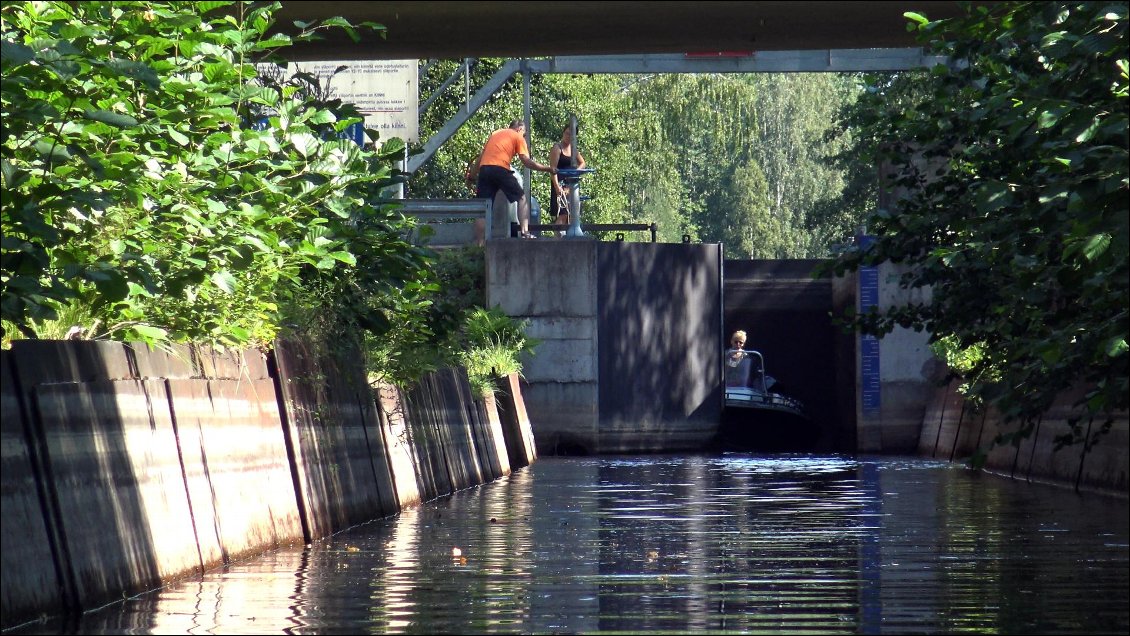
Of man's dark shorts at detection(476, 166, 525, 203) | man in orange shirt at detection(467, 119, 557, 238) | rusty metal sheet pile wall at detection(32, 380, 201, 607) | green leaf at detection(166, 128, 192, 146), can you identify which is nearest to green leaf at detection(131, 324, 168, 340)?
rusty metal sheet pile wall at detection(32, 380, 201, 607)

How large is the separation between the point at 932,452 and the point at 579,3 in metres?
10.5

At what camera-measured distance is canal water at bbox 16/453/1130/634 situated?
793cm

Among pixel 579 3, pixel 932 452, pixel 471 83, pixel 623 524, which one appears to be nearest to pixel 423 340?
pixel 623 524

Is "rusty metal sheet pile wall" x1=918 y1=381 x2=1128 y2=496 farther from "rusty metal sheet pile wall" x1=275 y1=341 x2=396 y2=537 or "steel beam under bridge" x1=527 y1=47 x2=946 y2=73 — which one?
"steel beam under bridge" x1=527 y1=47 x2=946 y2=73

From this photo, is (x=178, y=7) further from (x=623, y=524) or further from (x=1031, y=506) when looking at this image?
(x=1031, y=506)

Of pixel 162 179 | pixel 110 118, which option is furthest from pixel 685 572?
pixel 110 118

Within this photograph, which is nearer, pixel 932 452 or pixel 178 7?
pixel 178 7

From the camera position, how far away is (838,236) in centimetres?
7162

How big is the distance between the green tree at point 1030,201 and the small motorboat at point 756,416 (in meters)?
16.8

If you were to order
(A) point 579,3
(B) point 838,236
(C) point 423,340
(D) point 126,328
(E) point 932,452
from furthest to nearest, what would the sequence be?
(B) point 838,236
(E) point 932,452
(A) point 579,3
(C) point 423,340
(D) point 126,328

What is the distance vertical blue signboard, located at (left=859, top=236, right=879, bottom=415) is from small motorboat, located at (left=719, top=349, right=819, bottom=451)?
219 centimetres

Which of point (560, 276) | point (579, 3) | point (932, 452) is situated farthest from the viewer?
point (560, 276)

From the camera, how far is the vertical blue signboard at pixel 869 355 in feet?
106

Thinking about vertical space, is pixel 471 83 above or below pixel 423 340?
above
